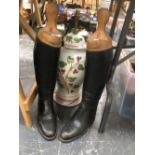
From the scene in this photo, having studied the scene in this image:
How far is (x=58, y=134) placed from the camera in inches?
41.0

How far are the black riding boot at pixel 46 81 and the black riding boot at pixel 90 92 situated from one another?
7 centimetres

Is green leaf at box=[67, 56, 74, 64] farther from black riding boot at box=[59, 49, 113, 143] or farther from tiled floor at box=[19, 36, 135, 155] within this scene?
tiled floor at box=[19, 36, 135, 155]

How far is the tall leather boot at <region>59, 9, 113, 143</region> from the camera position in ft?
3.04

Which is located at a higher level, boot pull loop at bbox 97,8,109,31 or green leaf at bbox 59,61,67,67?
boot pull loop at bbox 97,8,109,31

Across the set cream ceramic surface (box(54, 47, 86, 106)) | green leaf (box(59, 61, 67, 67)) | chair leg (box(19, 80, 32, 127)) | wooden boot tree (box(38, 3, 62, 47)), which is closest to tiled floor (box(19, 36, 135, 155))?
chair leg (box(19, 80, 32, 127))

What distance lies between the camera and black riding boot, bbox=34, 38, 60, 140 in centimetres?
97

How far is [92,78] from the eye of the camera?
977mm

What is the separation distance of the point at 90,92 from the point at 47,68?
0.21 m

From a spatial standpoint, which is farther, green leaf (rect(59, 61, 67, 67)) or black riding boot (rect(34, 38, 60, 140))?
green leaf (rect(59, 61, 67, 67))

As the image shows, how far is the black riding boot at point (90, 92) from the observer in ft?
3.11

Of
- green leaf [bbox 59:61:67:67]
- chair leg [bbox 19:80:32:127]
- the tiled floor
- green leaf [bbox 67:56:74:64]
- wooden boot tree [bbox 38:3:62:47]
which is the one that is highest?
wooden boot tree [bbox 38:3:62:47]
